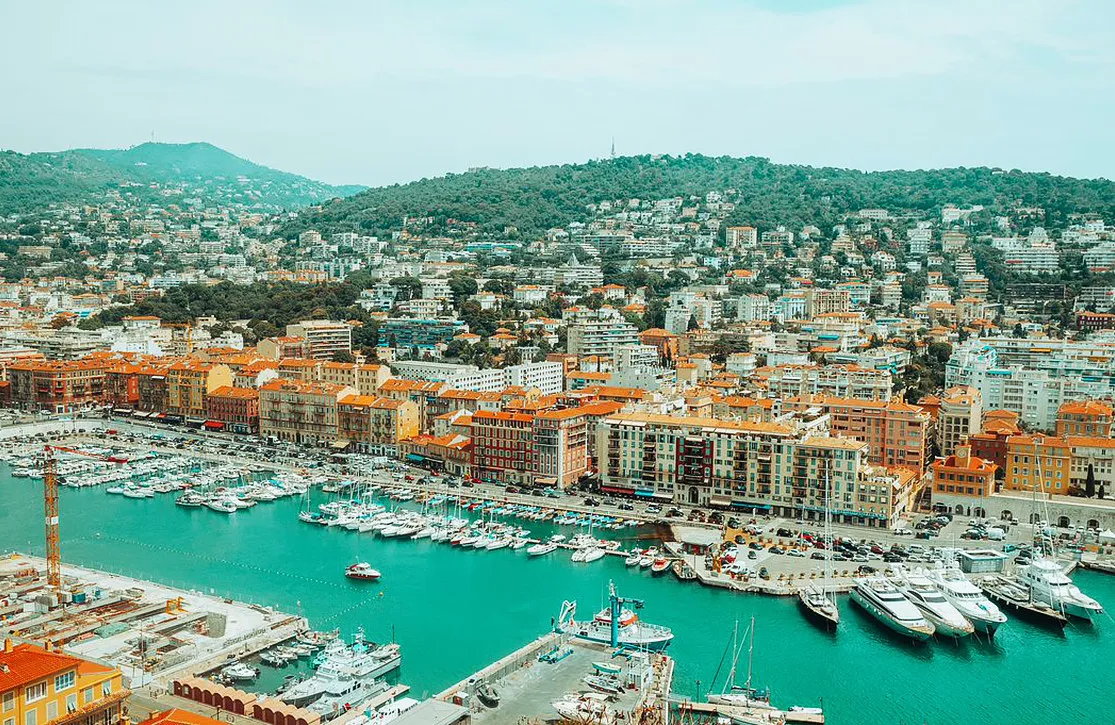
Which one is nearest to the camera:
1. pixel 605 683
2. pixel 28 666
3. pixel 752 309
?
pixel 28 666

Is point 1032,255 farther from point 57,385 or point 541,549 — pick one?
point 57,385

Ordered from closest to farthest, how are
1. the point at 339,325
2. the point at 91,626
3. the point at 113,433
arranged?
the point at 91,626
the point at 113,433
the point at 339,325

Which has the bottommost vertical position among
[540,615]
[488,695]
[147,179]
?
[540,615]

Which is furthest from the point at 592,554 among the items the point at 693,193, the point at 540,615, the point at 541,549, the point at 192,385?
the point at 693,193

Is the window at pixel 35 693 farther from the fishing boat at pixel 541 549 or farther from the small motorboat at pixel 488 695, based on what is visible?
the fishing boat at pixel 541 549

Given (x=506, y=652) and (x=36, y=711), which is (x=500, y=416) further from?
(x=36, y=711)

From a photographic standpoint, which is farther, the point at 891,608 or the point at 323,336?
the point at 323,336

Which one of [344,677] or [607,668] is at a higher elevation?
[607,668]

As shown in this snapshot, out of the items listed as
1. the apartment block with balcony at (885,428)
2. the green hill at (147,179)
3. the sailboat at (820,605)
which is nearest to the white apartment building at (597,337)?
the apartment block with balcony at (885,428)

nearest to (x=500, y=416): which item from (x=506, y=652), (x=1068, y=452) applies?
(x=506, y=652)
